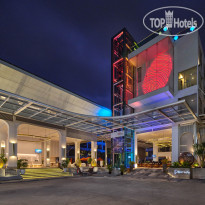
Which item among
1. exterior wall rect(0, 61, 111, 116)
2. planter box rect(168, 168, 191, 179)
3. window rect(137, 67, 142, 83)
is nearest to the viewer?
planter box rect(168, 168, 191, 179)

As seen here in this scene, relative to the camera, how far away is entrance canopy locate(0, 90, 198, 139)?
19.2m

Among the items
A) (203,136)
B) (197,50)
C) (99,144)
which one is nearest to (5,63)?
(197,50)

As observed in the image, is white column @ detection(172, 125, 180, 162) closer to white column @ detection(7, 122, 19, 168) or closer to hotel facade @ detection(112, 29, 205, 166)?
hotel facade @ detection(112, 29, 205, 166)

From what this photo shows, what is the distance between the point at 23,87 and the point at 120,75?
684 inches

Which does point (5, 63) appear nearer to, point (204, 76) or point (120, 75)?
point (120, 75)

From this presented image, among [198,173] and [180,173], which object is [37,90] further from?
[198,173]

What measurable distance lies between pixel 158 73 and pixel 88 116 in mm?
13193

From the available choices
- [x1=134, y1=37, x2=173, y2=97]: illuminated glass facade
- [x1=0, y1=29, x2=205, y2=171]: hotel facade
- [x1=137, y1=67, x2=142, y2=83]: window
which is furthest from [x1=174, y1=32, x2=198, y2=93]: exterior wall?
[x1=137, y1=67, x2=142, y2=83]: window

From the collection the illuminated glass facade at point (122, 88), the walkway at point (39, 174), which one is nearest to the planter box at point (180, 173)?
the illuminated glass facade at point (122, 88)

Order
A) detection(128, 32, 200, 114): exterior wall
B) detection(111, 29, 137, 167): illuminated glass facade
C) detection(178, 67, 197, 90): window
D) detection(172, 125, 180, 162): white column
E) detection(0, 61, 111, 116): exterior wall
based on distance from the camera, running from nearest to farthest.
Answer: detection(0, 61, 111, 116): exterior wall → detection(172, 125, 180, 162): white column → detection(178, 67, 197, 90): window → detection(128, 32, 200, 114): exterior wall → detection(111, 29, 137, 167): illuminated glass facade

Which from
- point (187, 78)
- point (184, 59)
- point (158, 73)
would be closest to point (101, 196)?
point (187, 78)

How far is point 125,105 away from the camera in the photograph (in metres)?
32.8

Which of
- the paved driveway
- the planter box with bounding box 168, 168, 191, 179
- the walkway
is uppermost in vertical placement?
the paved driveway

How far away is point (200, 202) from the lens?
806 cm
